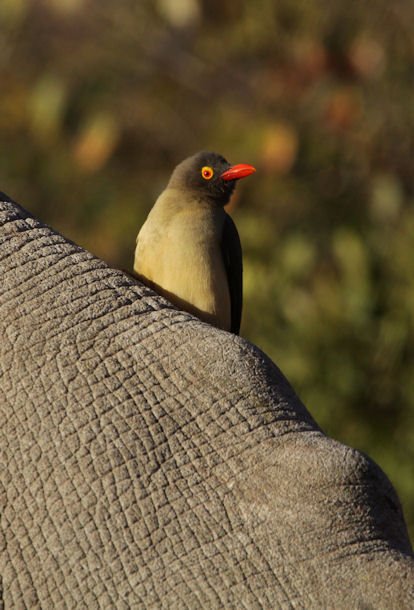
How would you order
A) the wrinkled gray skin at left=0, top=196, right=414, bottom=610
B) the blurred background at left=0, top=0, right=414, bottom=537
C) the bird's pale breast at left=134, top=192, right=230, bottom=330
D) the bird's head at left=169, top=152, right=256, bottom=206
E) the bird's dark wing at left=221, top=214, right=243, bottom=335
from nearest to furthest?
1. the wrinkled gray skin at left=0, top=196, right=414, bottom=610
2. the bird's pale breast at left=134, top=192, right=230, bottom=330
3. the bird's dark wing at left=221, top=214, right=243, bottom=335
4. the bird's head at left=169, top=152, right=256, bottom=206
5. the blurred background at left=0, top=0, right=414, bottom=537

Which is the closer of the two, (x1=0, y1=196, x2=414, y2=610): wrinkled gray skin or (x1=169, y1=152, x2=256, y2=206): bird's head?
(x1=0, y1=196, x2=414, y2=610): wrinkled gray skin

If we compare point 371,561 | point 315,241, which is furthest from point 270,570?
point 315,241

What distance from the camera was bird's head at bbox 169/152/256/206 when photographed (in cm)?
503

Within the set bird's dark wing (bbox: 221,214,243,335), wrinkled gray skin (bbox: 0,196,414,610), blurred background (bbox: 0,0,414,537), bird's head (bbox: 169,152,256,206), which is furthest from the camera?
blurred background (bbox: 0,0,414,537)

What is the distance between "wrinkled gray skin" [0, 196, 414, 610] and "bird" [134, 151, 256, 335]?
1338mm

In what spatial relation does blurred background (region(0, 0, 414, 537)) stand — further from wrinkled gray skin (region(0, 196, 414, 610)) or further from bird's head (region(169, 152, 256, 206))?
wrinkled gray skin (region(0, 196, 414, 610))

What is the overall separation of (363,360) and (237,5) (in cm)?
489

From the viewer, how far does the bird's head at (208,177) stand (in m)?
5.03

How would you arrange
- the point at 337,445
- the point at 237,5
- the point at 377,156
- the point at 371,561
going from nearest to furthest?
1. the point at 371,561
2. the point at 337,445
3. the point at 377,156
4. the point at 237,5

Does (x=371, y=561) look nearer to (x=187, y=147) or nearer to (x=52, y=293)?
(x=52, y=293)

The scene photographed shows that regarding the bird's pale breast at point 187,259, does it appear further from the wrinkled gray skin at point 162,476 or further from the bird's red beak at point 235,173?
the wrinkled gray skin at point 162,476

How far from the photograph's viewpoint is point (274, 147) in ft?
41.6

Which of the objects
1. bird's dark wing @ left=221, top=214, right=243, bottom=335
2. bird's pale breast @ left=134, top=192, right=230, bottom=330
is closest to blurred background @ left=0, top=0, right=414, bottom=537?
bird's dark wing @ left=221, top=214, right=243, bottom=335

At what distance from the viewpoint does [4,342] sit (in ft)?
10.5
